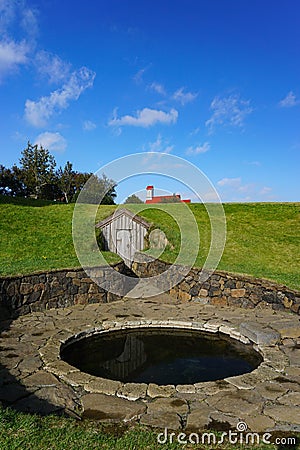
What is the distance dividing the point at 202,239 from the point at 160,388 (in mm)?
9485

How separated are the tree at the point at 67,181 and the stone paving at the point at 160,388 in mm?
30831

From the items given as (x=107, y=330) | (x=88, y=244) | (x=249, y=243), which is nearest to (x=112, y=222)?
(x=88, y=244)

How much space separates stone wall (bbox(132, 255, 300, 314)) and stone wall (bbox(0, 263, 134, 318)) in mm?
1883

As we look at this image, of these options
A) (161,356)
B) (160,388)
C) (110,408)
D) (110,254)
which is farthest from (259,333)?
(110,254)

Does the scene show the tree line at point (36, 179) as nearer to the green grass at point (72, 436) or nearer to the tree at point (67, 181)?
the tree at point (67, 181)

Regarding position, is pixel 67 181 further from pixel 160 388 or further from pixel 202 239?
pixel 160 388

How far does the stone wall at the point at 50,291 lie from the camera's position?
7664 millimetres

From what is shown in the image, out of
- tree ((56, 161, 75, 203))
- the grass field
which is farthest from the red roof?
tree ((56, 161, 75, 203))

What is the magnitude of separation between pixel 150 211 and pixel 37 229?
4.66 meters

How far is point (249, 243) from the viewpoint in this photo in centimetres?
1329

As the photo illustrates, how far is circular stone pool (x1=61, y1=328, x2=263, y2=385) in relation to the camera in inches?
205

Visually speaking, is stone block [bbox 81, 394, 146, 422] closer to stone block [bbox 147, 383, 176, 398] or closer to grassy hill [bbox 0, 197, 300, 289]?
stone block [bbox 147, 383, 176, 398]

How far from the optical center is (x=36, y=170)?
35.5 metres

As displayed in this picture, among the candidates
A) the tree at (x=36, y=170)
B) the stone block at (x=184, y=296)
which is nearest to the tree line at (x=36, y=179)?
the tree at (x=36, y=170)
